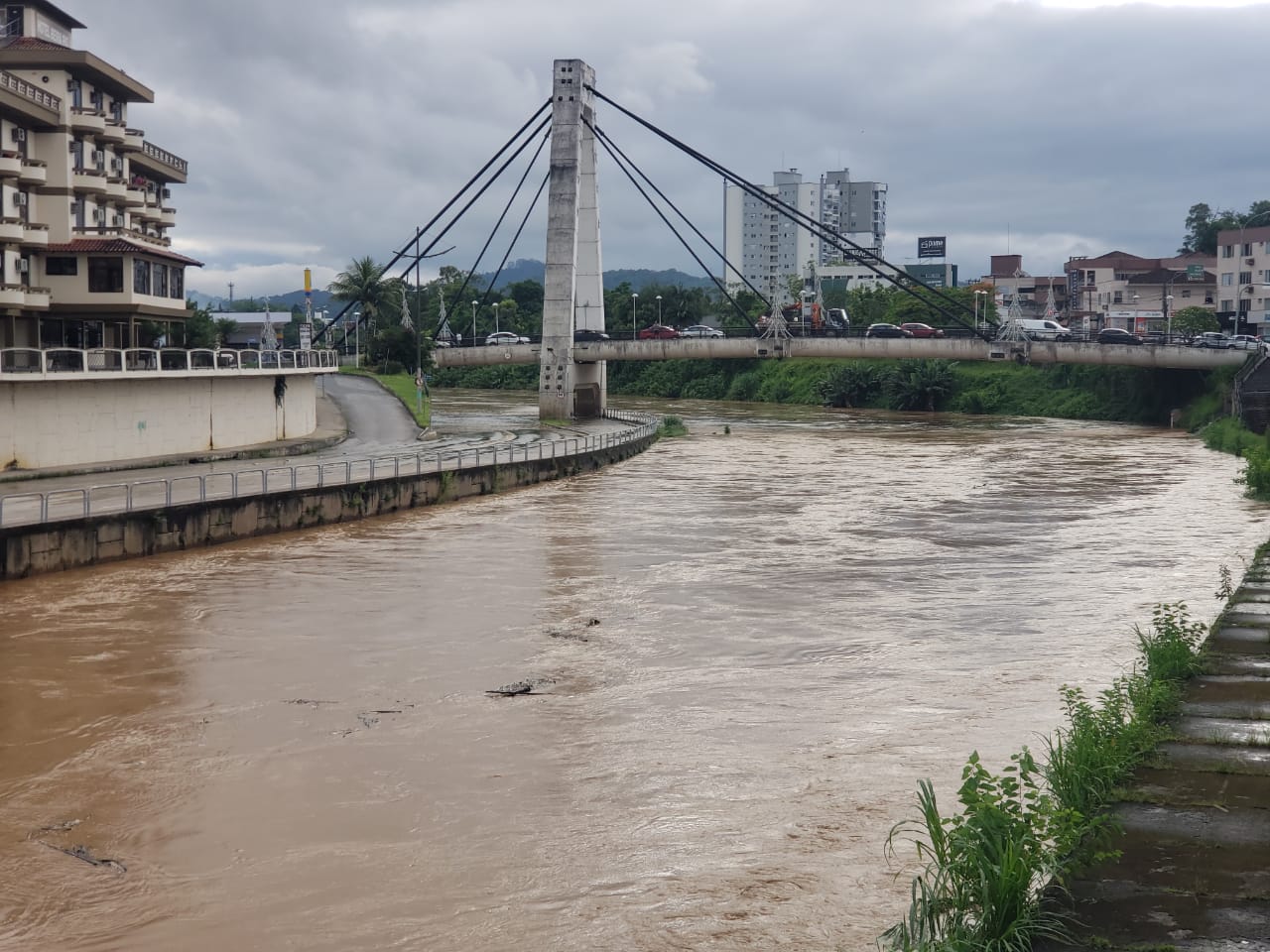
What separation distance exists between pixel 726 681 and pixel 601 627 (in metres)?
4.28

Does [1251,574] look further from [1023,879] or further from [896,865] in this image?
[1023,879]

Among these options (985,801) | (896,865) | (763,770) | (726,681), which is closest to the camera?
(985,801)

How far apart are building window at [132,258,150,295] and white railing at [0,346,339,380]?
529 cm

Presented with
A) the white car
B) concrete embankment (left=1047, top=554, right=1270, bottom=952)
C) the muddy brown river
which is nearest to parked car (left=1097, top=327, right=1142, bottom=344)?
the white car

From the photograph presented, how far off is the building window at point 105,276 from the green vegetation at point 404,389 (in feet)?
45.2

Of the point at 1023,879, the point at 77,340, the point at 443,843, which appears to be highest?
the point at 77,340

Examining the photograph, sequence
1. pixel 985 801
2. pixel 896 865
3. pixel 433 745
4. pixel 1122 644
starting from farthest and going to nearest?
1. pixel 1122 644
2. pixel 433 745
3. pixel 896 865
4. pixel 985 801

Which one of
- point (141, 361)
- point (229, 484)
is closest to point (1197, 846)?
point (229, 484)

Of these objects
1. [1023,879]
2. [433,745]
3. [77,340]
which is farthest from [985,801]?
[77,340]

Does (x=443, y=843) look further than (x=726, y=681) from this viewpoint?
No

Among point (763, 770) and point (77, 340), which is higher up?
point (77, 340)

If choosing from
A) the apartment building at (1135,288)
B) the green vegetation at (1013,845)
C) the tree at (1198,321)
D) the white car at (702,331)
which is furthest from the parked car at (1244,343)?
the green vegetation at (1013,845)

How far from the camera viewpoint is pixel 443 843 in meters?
12.2

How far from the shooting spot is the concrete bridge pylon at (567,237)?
234 feet
